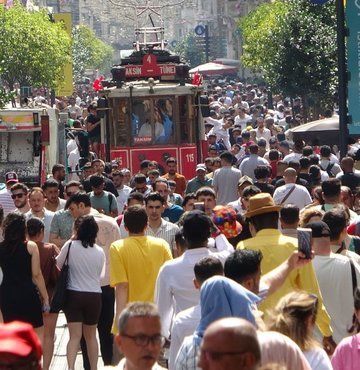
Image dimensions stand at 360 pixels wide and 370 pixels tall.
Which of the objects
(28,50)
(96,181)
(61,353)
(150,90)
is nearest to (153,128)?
(150,90)

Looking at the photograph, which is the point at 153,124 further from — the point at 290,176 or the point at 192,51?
the point at 192,51

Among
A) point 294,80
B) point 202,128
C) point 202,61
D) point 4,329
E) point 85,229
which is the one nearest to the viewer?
point 4,329

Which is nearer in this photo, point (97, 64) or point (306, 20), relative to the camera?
point (306, 20)

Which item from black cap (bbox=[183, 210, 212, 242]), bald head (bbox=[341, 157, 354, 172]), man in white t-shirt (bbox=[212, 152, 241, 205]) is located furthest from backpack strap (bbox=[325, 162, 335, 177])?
black cap (bbox=[183, 210, 212, 242])

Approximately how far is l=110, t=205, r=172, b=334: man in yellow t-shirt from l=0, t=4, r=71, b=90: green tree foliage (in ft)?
119

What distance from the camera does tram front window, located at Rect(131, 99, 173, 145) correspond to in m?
26.5

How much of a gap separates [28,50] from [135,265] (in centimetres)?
3968

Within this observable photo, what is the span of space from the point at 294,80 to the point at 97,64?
80792 mm

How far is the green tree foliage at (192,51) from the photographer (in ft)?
378

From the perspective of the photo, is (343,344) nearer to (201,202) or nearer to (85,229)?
(85,229)

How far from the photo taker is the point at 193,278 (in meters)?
9.45

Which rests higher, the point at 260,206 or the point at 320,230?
the point at 260,206

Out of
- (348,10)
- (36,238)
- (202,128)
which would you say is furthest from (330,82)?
(36,238)

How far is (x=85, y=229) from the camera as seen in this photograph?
1196 centimetres
